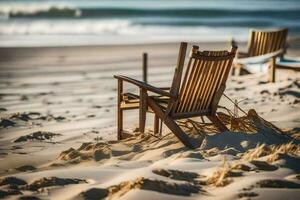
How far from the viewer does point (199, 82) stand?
5.39 metres

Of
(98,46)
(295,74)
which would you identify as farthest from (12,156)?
(98,46)

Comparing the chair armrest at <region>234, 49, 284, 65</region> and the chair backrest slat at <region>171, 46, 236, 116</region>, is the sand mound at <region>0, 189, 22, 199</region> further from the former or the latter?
the chair armrest at <region>234, 49, 284, 65</region>

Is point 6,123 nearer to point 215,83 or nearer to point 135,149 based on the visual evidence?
point 135,149

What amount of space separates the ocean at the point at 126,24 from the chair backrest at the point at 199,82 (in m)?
16.0

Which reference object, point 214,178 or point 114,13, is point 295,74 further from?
point 114,13

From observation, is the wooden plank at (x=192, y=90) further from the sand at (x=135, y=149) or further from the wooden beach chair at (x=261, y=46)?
the wooden beach chair at (x=261, y=46)

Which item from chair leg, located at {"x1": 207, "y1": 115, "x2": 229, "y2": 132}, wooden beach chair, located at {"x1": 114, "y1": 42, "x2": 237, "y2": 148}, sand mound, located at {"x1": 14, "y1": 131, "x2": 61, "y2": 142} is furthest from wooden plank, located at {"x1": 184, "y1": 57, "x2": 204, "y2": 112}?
sand mound, located at {"x1": 14, "y1": 131, "x2": 61, "y2": 142}

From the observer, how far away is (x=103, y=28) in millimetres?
31141

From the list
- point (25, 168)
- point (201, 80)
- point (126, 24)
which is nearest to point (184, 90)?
point (201, 80)

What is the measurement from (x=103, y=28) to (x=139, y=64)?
1674cm

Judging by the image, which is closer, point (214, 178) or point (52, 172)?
point (214, 178)

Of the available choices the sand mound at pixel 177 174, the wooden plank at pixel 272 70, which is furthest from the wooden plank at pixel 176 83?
the wooden plank at pixel 272 70

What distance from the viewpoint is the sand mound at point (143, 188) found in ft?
12.0

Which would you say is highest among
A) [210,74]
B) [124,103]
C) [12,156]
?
[210,74]
